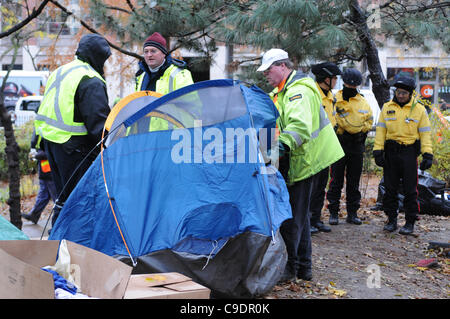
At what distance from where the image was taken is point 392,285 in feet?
16.6

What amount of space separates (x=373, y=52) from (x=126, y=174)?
492 centimetres

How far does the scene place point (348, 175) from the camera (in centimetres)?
762

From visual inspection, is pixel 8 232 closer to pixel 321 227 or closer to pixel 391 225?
pixel 321 227

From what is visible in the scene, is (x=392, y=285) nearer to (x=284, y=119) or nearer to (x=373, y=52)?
(x=284, y=119)

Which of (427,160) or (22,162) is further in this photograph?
(22,162)

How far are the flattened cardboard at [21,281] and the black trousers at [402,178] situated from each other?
525 centimetres

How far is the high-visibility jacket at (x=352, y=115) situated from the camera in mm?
7387

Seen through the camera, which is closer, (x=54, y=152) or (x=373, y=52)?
(x=54, y=152)

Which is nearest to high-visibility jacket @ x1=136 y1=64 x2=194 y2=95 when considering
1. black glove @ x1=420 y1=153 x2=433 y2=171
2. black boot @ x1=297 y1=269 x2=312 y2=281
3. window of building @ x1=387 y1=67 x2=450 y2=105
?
black boot @ x1=297 y1=269 x2=312 y2=281

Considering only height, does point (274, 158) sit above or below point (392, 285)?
above

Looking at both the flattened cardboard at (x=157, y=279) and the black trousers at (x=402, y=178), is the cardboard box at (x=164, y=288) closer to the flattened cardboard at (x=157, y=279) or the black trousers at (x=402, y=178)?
the flattened cardboard at (x=157, y=279)

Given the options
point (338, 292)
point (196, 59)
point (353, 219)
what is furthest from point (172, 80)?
point (353, 219)

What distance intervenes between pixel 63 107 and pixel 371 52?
488 cm
